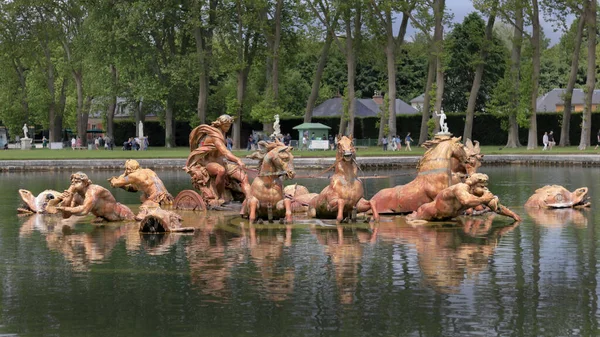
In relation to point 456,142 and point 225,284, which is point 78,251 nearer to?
point 225,284

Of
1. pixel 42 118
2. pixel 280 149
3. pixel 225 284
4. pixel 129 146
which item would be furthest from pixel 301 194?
pixel 42 118

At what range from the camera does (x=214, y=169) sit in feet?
76.5

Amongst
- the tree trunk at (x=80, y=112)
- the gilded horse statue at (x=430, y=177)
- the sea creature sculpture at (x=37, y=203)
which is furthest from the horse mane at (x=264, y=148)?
the tree trunk at (x=80, y=112)

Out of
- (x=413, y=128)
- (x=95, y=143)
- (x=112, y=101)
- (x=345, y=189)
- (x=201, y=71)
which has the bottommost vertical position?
(x=95, y=143)

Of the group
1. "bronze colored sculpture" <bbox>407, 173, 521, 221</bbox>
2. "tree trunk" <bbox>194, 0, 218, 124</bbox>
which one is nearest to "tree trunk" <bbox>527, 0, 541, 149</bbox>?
"tree trunk" <bbox>194, 0, 218, 124</bbox>

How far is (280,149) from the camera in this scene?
1964cm

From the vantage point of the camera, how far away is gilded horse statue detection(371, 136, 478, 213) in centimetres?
2028

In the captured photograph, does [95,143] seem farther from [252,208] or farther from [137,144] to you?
[252,208]

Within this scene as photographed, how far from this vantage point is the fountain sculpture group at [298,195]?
19391 millimetres

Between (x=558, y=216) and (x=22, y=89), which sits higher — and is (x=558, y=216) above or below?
below

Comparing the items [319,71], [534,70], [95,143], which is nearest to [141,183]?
[319,71]

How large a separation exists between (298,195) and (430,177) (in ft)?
11.3

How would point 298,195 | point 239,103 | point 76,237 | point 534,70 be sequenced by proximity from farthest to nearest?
1. point 239,103
2. point 534,70
3. point 298,195
4. point 76,237

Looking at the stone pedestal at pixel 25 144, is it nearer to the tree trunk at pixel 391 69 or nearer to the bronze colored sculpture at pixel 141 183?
the tree trunk at pixel 391 69
